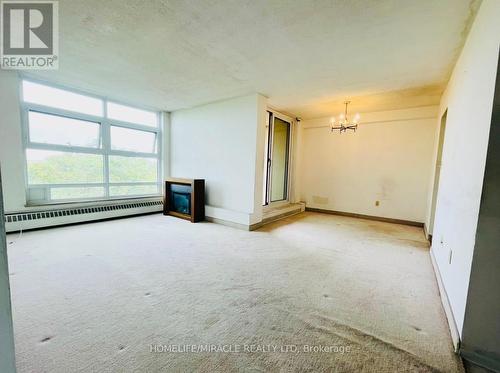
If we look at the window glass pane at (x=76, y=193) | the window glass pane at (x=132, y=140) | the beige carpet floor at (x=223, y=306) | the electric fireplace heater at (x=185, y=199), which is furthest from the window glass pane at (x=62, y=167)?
the electric fireplace heater at (x=185, y=199)

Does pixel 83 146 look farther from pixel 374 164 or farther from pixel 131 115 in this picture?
pixel 374 164

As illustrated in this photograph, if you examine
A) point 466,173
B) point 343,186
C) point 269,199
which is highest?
point 466,173

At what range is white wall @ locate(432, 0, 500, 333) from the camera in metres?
1.44

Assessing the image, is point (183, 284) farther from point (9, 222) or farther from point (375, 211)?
point (375, 211)

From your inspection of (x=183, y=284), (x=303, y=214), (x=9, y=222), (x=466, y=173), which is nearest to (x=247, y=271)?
(x=183, y=284)

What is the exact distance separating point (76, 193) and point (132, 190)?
1.11 m

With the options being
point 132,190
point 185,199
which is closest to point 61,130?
point 132,190

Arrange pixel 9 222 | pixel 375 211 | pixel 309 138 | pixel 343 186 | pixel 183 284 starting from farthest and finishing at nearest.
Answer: pixel 309 138
pixel 343 186
pixel 375 211
pixel 9 222
pixel 183 284

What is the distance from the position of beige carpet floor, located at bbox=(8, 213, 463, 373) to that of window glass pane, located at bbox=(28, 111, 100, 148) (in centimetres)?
179

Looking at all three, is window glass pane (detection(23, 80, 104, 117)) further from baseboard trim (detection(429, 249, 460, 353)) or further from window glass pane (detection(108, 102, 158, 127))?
baseboard trim (detection(429, 249, 460, 353))

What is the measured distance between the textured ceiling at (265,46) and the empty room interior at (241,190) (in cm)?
3

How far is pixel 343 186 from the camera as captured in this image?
5664 millimetres

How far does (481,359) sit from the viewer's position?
1361 mm

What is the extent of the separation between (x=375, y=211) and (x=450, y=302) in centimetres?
377
